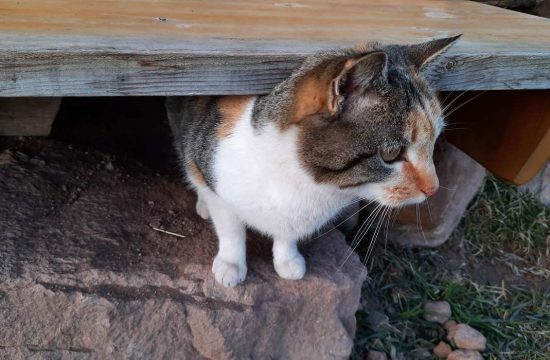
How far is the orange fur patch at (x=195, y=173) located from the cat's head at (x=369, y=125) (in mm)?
444

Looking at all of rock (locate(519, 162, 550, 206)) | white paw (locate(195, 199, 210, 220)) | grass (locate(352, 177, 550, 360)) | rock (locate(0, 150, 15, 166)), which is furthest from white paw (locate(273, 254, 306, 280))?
rock (locate(519, 162, 550, 206))

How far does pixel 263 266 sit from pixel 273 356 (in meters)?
0.29

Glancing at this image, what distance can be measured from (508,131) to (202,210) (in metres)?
1.19

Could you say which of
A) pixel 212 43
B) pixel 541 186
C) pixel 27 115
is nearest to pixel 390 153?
pixel 212 43

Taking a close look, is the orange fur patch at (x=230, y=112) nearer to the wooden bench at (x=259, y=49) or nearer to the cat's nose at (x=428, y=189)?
the wooden bench at (x=259, y=49)

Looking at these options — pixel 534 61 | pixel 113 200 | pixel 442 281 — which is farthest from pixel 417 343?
pixel 113 200

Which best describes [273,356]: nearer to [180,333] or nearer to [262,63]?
[180,333]

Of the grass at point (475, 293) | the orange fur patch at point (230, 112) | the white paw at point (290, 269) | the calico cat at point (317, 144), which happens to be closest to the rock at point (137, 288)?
the white paw at point (290, 269)

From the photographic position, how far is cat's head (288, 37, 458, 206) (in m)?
1.42

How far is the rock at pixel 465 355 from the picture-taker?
2197mm

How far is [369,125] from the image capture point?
1468mm

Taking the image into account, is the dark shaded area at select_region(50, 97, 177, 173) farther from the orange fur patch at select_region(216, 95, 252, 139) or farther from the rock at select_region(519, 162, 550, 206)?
the rock at select_region(519, 162, 550, 206)

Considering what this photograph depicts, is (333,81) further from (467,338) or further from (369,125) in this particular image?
(467,338)

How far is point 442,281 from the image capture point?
2631 millimetres
